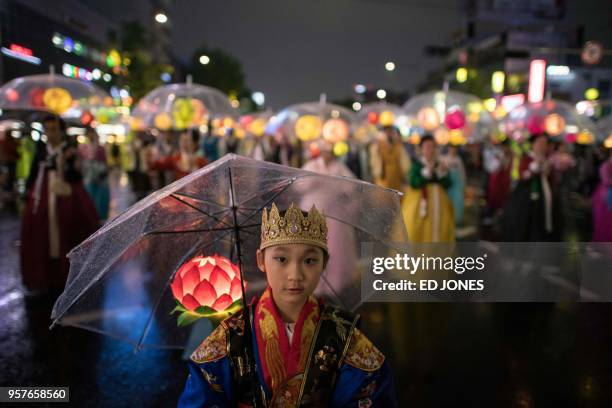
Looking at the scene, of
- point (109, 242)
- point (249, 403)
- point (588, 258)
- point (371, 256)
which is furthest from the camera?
point (588, 258)

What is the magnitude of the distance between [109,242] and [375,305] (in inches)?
173

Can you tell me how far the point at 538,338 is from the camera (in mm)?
5664

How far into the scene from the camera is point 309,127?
33.4 ft

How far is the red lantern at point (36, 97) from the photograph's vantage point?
7855mm

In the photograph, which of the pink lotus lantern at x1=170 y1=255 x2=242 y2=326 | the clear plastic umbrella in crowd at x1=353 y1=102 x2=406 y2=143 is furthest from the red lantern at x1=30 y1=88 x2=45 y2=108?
the clear plastic umbrella in crowd at x1=353 y1=102 x2=406 y2=143

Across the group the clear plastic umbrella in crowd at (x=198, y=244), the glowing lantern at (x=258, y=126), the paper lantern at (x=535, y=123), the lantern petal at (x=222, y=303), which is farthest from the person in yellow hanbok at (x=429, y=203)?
the glowing lantern at (x=258, y=126)

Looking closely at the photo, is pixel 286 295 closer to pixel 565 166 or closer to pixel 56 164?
pixel 56 164

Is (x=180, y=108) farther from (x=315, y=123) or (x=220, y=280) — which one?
(x=220, y=280)

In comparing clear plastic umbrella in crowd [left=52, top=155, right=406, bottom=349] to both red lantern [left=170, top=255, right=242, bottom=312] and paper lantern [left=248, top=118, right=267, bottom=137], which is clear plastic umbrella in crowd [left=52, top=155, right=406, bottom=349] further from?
paper lantern [left=248, top=118, right=267, bottom=137]

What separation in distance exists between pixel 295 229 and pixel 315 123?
7991 mm

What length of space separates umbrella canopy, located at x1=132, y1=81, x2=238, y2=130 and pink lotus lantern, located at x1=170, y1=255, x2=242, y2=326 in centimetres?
834

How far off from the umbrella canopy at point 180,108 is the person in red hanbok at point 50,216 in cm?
440

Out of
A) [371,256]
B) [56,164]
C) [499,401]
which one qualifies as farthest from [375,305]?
[56,164]

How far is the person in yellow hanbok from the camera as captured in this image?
7.96 metres
